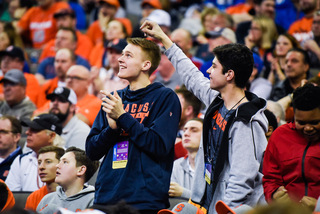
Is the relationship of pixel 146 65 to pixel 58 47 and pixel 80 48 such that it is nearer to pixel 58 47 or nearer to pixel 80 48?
pixel 58 47

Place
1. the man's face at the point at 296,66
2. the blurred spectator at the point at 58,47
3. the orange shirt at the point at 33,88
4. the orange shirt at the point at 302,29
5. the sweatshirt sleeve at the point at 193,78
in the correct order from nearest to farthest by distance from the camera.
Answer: the sweatshirt sleeve at the point at 193,78
the man's face at the point at 296,66
the orange shirt at the point at 33,88
the orange shirt at the point at 302,29
the blurred spectator at the point at 58,47

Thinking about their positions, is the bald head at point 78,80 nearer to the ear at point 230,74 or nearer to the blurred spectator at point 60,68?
the blurred spectator at point 60,68

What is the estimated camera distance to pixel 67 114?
275 inches

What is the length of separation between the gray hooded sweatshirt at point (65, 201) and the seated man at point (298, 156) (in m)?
1.66

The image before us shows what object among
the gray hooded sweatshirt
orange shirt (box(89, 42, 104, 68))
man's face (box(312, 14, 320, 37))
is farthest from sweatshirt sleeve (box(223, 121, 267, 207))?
orange shirt (box(89, 42, 104, 68))

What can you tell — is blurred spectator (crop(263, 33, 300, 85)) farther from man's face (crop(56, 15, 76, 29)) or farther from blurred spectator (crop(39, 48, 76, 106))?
man's face (crop(56, 15, 76, 29))

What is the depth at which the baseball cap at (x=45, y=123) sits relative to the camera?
21.0 ft

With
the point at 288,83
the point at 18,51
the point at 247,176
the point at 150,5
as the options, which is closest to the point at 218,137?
the point at 247,176

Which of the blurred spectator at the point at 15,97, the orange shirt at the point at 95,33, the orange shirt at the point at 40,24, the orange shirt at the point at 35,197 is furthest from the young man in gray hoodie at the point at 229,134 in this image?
the orange shirt at the point at 40,24

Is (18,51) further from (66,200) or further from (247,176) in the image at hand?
(247,176)

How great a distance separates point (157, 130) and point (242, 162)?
1.93 ft

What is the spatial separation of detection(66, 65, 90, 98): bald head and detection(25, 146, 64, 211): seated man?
217 cm

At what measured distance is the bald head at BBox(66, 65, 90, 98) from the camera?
7742mm

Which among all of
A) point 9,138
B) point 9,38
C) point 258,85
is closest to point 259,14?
point 258,85
